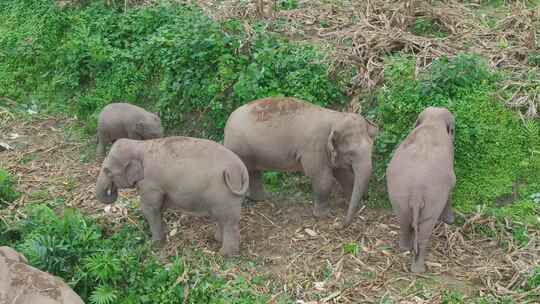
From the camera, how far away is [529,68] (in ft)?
28.3

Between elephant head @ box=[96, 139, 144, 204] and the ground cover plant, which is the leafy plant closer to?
the ground cover plant

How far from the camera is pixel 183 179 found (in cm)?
698

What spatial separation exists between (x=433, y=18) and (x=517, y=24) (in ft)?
3.47

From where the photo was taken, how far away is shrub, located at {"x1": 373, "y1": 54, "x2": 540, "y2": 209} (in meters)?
7.86

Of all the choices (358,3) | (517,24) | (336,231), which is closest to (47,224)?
(336,231)

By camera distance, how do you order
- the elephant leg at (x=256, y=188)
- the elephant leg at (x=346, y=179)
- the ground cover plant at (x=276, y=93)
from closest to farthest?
the ground cover plant at (x=276, y=93)
the elephant leg at (x=346, y=179)
the elephant leg at (x=256, y=188)

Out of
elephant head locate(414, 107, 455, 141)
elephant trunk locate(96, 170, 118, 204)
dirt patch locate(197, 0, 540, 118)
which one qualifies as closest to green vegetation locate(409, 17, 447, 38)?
dirt patch locate(197, 0, 540, 118)

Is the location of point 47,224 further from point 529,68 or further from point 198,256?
point 529,68

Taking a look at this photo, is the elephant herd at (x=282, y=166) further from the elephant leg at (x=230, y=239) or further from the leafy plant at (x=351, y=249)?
the leafy plant at (x=351, y=249)

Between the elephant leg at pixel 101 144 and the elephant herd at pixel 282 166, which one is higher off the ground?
the elephant herd at pixel 282 166

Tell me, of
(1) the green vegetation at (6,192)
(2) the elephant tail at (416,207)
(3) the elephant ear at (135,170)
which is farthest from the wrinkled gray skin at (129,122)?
(2) the elephant tail at (416,207)

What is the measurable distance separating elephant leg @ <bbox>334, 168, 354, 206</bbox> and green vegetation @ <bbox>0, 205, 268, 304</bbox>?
1700mm

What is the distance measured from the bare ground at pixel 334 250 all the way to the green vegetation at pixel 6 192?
0.13m

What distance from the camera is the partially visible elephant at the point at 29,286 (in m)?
5.96
